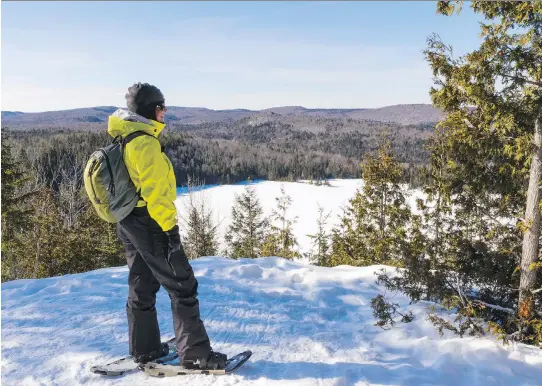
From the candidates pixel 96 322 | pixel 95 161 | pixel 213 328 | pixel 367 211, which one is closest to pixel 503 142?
pixel 213 328

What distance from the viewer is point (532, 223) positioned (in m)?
4.64

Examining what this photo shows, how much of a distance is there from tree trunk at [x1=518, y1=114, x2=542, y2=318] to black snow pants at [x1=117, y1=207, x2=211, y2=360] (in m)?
3.74

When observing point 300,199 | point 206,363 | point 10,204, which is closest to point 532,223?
point 206,363

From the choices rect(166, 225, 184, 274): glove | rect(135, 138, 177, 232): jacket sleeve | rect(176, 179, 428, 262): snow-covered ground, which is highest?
rect(135, 138, 177, 232): jacket sleeve

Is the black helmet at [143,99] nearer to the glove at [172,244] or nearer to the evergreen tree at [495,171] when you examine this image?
the glove at [172,244]

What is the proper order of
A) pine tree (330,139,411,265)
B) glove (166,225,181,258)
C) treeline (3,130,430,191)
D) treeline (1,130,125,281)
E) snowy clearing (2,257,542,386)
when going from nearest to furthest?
glove (166,225,181,258) < snowy clearing (2,257,542,386) < treeline (1,130,125,281) < pine tree (330,139,411,265) < treeline (3,130,430,191)

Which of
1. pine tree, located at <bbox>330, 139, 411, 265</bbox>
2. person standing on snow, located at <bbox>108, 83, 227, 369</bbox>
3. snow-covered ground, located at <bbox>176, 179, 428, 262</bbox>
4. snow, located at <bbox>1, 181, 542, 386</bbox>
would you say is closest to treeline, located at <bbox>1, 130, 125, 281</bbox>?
pine tree, located at <bbox>330, 139, 411, 265</bbox>

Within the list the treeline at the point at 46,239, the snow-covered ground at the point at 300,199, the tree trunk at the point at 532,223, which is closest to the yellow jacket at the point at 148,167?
the tree trunk at the point at 532,223

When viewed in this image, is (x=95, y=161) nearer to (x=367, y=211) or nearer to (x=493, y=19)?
(x=493, y=19)

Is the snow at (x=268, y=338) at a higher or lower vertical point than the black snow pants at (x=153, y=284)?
lower

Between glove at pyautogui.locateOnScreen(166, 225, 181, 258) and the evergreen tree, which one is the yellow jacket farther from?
the evergreen tree

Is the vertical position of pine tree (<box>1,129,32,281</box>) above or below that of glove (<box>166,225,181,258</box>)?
below

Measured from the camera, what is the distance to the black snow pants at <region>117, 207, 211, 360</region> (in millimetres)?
3217

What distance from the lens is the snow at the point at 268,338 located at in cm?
343
